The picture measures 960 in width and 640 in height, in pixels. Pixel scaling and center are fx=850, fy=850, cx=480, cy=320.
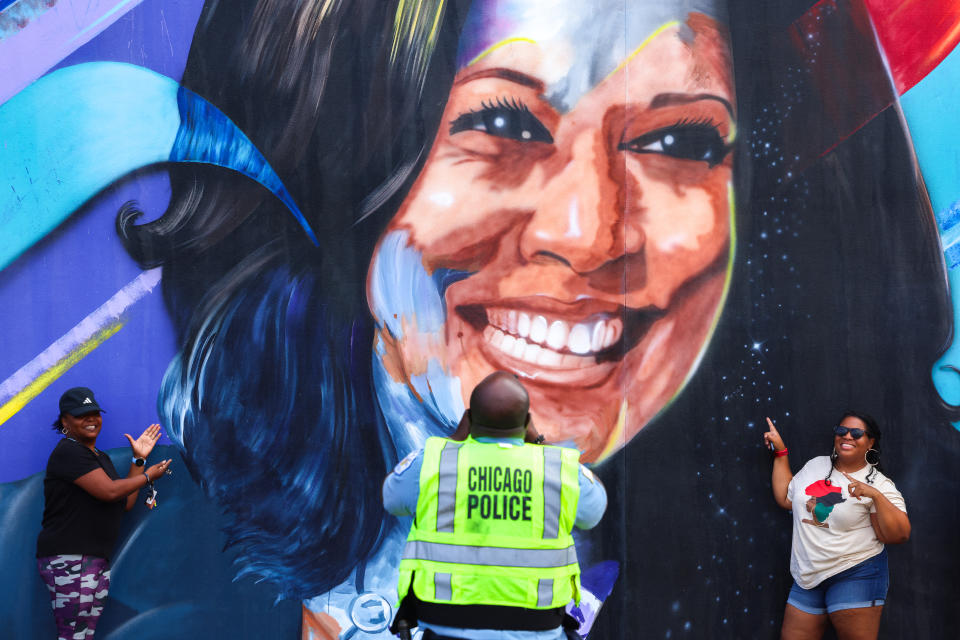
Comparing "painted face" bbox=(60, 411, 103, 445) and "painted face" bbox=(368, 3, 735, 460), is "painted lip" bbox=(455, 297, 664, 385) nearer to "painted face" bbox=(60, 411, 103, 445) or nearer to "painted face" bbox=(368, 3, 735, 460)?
"painted face" bbox=(368, 3, 735, 460)

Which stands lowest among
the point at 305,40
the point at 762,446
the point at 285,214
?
the point at 762,446

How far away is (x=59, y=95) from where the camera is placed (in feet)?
17.5

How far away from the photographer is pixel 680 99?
18.3ft

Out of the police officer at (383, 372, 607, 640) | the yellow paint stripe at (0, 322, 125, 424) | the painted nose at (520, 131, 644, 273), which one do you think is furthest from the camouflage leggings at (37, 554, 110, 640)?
the painted nose at (520, 131, 644, 273)

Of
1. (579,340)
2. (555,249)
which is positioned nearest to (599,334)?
(579,340)

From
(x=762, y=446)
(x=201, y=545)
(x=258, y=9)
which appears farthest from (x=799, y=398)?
(x=258, y=9)

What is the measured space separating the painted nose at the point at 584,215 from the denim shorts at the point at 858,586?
2.32 metres

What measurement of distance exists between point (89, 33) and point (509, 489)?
13.4 ft

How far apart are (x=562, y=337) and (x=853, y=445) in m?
1.85

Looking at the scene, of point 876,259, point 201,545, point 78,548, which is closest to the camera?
point 78,548

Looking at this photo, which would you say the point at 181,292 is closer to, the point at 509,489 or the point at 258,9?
the point at 258,9

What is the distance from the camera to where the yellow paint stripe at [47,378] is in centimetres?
525

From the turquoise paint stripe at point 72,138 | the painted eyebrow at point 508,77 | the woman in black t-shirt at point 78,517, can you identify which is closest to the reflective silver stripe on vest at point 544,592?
the woman in black t-shirt at point 78,517

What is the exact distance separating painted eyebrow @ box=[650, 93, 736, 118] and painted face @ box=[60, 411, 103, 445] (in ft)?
12.9
